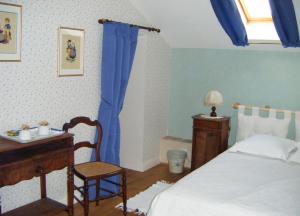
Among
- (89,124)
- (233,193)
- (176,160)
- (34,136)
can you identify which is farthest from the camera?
(176,160)

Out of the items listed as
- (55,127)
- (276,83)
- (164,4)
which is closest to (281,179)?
(276,83)

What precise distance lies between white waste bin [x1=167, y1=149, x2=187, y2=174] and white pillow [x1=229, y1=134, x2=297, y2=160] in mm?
892

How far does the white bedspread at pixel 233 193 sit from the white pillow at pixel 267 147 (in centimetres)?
28

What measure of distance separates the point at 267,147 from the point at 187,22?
162 cm

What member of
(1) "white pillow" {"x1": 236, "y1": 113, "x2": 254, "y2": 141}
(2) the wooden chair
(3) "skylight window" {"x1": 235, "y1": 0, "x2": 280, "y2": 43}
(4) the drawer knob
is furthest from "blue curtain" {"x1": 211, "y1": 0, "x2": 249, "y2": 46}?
(4) the drawer knob

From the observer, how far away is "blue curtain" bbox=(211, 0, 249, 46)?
3.40 m

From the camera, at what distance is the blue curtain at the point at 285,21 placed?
10.4 ft

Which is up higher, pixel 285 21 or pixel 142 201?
pixel 285 21

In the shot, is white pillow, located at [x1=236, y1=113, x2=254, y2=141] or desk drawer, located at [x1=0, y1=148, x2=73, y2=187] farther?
white pillow, located at [x1=236, y1=113, x2=254, y2=141]

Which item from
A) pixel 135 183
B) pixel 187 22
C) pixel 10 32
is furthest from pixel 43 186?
pixel 187 22

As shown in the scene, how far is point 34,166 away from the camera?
2.39 m

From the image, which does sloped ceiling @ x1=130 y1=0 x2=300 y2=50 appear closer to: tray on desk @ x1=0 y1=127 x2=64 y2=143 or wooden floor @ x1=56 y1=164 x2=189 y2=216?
wooden floor @ x1=56 y1=164 x2=189 y2=216

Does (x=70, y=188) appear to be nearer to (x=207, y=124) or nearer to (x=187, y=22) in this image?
(x=207, y=124)

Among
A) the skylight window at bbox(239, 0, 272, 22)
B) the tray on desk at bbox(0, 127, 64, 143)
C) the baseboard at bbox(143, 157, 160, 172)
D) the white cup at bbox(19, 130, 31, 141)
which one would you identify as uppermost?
the skylight window at bbox(239, 0, 272, 22)
